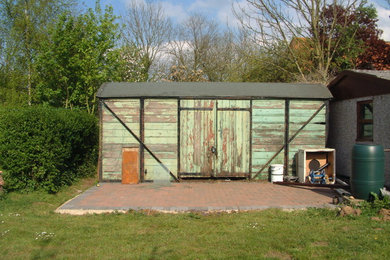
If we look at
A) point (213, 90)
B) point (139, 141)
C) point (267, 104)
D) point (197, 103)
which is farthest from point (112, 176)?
point (267, 104)

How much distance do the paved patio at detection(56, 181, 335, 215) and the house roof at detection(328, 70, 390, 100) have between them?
3020 mm

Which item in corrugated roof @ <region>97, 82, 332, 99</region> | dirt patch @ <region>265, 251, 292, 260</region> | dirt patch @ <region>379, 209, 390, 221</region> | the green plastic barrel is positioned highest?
corrugated roof @ <region>97, 82, 332, 99</region>

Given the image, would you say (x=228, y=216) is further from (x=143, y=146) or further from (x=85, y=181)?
(x=85, y=181)

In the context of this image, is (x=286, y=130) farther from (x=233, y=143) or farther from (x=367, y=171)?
(x=367, y=171)

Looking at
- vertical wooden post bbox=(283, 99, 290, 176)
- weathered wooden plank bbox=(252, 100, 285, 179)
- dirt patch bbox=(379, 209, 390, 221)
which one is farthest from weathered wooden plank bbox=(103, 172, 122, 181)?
dirt patch bbox=(379, 209, 390, 221)

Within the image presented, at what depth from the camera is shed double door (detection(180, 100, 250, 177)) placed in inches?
408

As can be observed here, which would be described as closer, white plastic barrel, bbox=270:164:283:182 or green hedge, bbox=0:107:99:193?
green hedge, bbox=0:107:99:193

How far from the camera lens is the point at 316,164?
10242 mm

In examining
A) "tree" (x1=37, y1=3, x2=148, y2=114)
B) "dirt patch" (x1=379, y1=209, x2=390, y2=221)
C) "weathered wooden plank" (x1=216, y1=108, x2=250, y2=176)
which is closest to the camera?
"dirt patch" (x1=379, y1=209, x2=390, y2=221)

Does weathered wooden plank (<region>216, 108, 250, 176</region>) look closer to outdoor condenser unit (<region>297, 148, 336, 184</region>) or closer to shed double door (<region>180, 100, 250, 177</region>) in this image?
shed double door (<region>180, 100, 250, 177</region>)

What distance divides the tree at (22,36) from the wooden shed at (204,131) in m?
8.24

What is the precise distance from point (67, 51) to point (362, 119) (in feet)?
36.7

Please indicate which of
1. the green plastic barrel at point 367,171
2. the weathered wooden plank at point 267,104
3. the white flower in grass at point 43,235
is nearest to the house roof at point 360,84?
the weathered wooden plank at point 267,104

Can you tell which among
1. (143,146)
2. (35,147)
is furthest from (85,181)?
(35,147)
